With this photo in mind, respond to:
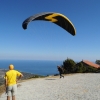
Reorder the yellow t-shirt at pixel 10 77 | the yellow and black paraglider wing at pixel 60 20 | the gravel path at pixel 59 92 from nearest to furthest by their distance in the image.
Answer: the yellow t-shirt at pixel 10 77 < the gravel path at pixel 59 92 < the yellow and black paraglider wing at pixel 60 20

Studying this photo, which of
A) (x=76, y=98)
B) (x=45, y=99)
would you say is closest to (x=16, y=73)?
(x=45, y=99)

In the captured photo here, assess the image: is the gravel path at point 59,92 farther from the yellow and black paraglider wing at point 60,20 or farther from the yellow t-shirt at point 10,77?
the yellow and black paraglider wing at point 60,20

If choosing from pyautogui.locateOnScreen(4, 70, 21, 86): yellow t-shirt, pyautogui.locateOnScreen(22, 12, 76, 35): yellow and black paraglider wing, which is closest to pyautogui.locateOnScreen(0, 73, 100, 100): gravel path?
pyautogui.locateOnScreen(4, 70, 21, 86): yellow t-shirt

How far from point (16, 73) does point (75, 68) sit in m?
35.3

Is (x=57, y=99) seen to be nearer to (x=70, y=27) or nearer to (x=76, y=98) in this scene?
(x=76, y=98)

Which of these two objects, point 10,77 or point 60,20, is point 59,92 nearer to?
point 60,20

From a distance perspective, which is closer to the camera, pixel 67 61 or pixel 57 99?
pixel 57 99

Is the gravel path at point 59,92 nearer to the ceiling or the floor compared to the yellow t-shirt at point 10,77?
nearer to the floor

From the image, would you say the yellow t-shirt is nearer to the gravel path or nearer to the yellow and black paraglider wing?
the gravel path

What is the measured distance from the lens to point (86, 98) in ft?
38.8

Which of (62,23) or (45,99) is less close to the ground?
(62,23)

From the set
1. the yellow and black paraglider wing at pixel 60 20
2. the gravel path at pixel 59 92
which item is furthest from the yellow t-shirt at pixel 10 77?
the yellow and black paraglider wing at pixel 60 20

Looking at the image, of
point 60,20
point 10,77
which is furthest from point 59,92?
point 10,77

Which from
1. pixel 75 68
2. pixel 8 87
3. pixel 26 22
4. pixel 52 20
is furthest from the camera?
pixel 75 68
